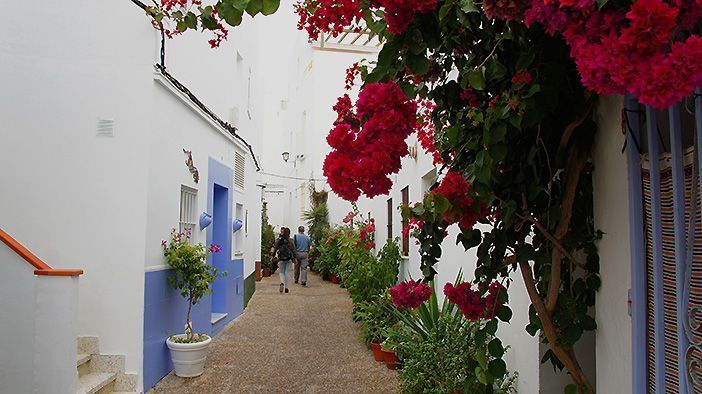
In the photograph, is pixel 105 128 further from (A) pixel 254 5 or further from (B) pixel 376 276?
Result: (B) pixel 376 276

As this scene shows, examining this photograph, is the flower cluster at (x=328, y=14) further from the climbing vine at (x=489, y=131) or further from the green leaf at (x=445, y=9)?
the green leaf at (x=445, y=9)

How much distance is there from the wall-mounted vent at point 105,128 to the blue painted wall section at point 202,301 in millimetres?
1415

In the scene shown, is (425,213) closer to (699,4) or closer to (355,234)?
(699,4)

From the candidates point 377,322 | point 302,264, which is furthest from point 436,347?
point 302,264

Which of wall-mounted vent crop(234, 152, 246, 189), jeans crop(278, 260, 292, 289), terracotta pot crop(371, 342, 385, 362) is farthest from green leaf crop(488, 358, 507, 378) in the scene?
jeans crop(278, 260, 292, 289)

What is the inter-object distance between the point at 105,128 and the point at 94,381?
2.33 meters

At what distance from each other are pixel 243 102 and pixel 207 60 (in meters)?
2.85

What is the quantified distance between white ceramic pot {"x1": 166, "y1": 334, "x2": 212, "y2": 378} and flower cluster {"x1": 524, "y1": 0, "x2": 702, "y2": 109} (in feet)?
18.2

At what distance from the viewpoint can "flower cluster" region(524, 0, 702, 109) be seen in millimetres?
1007

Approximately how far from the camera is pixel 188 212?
22.8 ft

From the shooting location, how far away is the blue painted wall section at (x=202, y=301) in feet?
17.9

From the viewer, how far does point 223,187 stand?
8750 mm

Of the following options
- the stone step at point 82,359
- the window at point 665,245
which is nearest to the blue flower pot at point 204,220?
the stone step at point 82,359

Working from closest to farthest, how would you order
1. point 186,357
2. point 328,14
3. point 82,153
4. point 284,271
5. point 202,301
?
point 328,14, point 82,153, point 186,357, point 202,301, point 284,271
